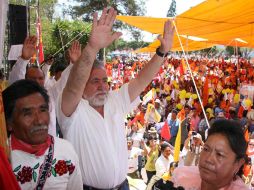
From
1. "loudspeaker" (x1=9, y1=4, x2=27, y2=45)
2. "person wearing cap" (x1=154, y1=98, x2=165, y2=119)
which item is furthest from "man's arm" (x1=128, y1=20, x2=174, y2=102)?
"person wearing cap" (x1=154, y1=98, x2=165, y2=119)

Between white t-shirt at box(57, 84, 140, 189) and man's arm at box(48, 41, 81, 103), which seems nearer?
white t-shirt at box(57, 84, 140, 189)

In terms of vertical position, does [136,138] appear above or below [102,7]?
below

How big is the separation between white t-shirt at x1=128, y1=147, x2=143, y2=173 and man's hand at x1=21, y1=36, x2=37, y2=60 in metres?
3.69

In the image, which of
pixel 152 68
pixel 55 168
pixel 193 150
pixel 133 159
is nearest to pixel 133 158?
pixel 133 159

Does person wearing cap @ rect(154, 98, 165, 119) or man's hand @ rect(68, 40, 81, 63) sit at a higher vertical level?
man's hand @ rect(68, 40, 81, 63)

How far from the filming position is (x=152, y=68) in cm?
239

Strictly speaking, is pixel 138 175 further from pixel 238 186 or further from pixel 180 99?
pixel 238 186

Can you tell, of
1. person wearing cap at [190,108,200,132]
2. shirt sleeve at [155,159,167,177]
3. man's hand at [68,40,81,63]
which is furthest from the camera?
person wearing cap at [190,108,200,132]

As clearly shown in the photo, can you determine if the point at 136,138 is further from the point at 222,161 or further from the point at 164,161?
the point at 222,161

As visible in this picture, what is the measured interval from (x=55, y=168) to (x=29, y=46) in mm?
1636

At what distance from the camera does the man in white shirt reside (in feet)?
5.99

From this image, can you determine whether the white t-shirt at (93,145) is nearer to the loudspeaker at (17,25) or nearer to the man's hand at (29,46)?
the man's hand at (29,46)

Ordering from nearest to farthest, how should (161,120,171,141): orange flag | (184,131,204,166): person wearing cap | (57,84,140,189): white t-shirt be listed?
(57,84,140,189): white t-shirt, (184,131,204,166): person wearing cap, (161,120,171,141): orange flag

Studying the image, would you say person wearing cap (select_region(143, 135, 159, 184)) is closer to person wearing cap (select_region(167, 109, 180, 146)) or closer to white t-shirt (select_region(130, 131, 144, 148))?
white t-shirt (select_region(130, 131, 144, 148))
